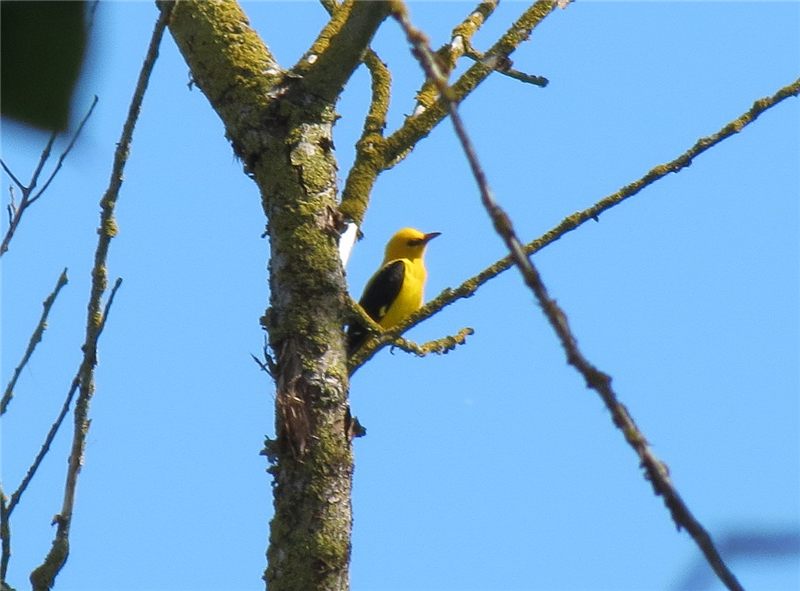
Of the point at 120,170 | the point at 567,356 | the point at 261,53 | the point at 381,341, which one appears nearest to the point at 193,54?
the point at 261,53

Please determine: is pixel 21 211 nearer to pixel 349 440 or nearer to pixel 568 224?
pixel 349 440

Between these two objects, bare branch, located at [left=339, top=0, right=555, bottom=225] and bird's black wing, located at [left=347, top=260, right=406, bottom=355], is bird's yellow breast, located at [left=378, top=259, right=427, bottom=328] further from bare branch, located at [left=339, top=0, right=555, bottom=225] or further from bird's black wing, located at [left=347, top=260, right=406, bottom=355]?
bare branch, located at [left=339, top=0, right=555, bottom=225]

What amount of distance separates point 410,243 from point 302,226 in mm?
4846

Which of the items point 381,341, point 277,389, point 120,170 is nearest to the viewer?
point 120,170

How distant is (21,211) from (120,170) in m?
0.28

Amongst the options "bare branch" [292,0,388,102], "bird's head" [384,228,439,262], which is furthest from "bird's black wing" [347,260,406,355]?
"bare branch" [292,0,388,102]

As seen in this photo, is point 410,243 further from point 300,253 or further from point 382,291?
point 300,253

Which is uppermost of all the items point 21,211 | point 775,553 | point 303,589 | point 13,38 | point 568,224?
point 568,224

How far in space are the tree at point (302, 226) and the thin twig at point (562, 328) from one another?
2392mm

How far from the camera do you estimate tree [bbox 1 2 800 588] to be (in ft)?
9.85

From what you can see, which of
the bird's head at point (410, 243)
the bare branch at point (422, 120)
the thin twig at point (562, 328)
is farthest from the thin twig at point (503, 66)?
the bird's head at point (410, 243)

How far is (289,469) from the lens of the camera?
303cm

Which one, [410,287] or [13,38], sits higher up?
[410,287]

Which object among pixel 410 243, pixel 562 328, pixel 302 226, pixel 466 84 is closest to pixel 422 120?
pixel 466 84
